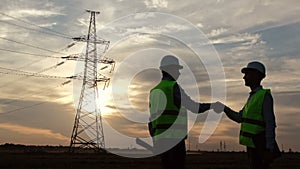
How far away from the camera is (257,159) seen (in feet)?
31.2

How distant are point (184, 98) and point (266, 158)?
6.20ft

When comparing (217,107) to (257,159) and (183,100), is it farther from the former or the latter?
(257,159)

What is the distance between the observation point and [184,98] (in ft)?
31.7

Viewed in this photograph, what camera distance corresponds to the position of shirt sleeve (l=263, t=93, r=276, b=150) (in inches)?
361

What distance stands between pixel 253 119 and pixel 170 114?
5.17 feet

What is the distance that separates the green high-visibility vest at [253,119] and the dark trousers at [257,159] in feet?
0.43

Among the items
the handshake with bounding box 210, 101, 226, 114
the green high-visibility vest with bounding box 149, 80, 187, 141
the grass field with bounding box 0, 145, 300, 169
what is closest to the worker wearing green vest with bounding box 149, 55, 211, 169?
the green high-visibility vest with bounding box 149, 80, 187, 141

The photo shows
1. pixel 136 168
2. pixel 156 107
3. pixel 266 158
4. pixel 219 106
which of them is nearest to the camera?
pixel 266 158

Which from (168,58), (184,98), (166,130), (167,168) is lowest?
(167,168)

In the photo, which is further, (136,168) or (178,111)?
(136,168)

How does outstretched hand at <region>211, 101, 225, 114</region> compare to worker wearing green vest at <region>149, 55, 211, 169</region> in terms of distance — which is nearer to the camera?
worker wearing green vest at <region>149, 55, 211, 169</region>

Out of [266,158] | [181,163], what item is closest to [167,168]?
[181,163]

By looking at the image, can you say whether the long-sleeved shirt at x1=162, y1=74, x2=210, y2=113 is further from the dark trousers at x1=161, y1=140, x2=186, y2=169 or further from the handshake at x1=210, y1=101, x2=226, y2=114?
the dark trousers at x1=161, y1=140, x2=186, y2=169

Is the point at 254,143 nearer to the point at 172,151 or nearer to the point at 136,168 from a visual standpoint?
the point at 172,151
